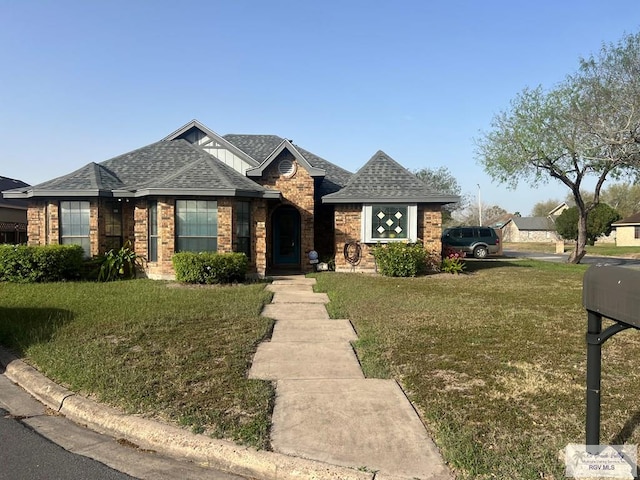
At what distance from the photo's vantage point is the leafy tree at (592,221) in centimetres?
4786

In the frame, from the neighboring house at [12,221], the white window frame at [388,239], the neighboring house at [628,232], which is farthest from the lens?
the neighboring house at [628,232]

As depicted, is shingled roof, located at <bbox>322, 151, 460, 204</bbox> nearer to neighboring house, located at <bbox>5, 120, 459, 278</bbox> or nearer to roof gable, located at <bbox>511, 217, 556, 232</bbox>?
neighboring house, located at <bbox>5, 120, 459, 278</bbox>

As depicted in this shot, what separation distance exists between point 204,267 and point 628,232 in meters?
51.4

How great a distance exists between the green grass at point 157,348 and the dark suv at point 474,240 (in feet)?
62.1

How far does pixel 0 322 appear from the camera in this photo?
24.8ft

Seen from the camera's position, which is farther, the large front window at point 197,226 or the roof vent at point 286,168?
the roof vent at point 286,168

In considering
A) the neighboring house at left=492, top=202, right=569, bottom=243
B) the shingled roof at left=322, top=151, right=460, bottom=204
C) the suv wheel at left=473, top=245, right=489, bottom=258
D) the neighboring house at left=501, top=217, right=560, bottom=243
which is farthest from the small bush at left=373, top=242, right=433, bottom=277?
the neighboring house at left=501, top=217, right=560, bottom=243

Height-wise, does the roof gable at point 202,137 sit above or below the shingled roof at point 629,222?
above

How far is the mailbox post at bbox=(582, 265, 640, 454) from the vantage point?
2504mm

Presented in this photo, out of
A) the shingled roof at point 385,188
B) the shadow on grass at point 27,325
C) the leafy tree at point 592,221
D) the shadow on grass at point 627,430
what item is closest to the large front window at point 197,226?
the shingled roof at point 385,188

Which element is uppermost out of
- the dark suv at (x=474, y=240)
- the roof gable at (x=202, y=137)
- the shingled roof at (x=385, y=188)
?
the roof gable at (x=202, y=137)

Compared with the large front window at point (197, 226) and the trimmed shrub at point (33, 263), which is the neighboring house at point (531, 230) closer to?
the large front window at point (197, 226)

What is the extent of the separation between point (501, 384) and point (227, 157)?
13.8 meters

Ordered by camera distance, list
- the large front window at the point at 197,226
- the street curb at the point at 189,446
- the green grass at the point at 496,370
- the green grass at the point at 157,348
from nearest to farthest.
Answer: the street curb at the point at 189,446 → the green grass at the point at 496,370 → the green grass at the point at 157,348 → the large front window at the point at 197,226
